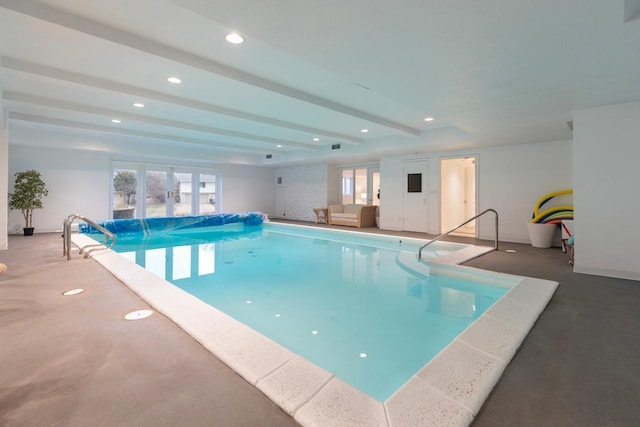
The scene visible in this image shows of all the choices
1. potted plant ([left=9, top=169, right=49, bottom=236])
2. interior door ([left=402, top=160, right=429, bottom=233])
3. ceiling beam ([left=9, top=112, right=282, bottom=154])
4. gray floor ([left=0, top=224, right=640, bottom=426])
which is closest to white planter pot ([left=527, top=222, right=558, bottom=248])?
interior door ([left=402, top=160, right=429, bottom=233])

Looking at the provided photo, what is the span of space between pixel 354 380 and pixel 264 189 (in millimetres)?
11715

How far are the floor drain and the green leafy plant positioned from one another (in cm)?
723

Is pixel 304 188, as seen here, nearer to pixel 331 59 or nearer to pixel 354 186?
pixel 354 186

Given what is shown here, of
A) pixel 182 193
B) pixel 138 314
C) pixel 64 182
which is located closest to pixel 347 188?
pixel 182 193

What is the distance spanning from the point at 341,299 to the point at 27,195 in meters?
8.27

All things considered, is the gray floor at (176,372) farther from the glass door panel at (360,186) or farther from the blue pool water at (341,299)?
the glass door panel at (360,186)

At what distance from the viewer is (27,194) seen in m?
7.36

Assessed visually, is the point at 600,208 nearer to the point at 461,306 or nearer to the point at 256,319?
the point at 461,306

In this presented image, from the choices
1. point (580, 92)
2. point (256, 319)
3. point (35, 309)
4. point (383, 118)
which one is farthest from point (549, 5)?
point (35, 309)

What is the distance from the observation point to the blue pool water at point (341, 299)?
2332mm

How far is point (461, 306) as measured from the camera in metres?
3.31

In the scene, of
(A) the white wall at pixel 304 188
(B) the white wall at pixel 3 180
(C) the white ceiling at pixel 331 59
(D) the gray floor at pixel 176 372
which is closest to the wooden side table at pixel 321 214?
(A) the white wall at pixel 304 188

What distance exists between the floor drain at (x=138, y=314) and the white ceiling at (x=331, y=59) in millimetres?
2337

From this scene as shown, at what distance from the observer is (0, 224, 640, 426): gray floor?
4.62ft
